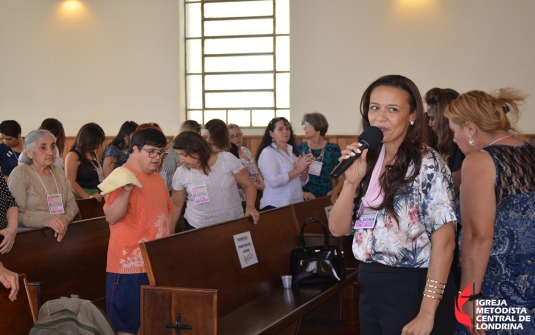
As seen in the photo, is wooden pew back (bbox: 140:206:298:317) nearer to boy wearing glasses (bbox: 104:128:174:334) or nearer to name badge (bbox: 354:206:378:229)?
boy wearing glasses (bbox: 104:128:174:334)

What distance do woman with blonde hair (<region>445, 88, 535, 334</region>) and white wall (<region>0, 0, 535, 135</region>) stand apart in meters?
7.02

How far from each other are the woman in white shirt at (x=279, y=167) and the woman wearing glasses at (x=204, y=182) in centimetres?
114

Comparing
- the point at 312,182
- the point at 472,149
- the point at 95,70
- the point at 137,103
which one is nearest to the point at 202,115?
the point at 137,103

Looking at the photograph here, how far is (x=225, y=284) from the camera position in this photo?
144 inches

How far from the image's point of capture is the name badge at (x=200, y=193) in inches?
163

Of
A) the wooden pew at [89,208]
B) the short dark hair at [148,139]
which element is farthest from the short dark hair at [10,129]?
the short dark hair at [148,139]

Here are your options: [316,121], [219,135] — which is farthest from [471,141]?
[316,121]

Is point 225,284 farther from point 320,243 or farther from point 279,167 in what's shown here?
point 279,167

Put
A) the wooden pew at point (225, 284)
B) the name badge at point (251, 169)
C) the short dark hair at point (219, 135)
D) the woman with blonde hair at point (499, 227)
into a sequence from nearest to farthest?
the woman with blonde hair at point (499, 227) < the wooden pew at point (225, 284) < the short dark hair at point (219, 135) < the name badge at point (251, 169)

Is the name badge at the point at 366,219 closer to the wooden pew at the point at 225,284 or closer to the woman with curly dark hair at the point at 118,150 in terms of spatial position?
the wooden pew at the point at 225,284

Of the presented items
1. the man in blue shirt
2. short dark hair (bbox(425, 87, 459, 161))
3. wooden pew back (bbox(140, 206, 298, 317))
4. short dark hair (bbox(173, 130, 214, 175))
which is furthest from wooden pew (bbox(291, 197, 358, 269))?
the man in blue shirt

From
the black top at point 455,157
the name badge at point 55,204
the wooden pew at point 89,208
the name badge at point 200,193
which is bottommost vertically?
the wooden pew at point 89,208

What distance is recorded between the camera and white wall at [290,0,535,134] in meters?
8.82

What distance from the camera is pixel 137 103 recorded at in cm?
1001
